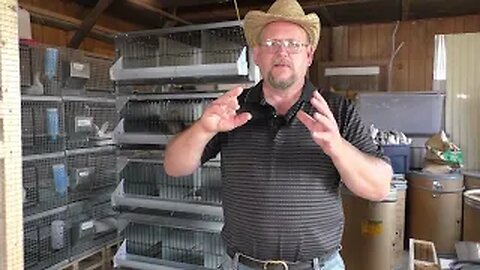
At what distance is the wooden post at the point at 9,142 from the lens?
1113 mm

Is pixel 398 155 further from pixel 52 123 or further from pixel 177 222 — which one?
pixel 52 123

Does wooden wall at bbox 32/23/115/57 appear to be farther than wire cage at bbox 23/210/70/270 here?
Yes

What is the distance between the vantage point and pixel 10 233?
1129 millimetres

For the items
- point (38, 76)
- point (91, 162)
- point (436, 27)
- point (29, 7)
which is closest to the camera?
point (38, 76)

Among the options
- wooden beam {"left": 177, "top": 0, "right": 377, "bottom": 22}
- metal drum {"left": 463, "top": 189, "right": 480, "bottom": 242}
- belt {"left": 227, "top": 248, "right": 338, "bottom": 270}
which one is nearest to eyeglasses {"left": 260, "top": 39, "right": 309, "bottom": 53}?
belt {"left": 227, "top": 248, "right": 338, "bottom": 270}

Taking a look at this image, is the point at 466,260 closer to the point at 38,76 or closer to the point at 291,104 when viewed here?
the point at 291,104

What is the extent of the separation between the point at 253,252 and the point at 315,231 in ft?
0.74

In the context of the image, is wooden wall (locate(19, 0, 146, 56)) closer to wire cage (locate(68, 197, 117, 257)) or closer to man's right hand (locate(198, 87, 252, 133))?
wire cage (locate(68, 197, 117, 257))

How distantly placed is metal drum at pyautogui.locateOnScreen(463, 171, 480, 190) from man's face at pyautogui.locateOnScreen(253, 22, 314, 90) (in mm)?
3385

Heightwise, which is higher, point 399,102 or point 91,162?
point 399,102

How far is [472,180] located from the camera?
4105 mm

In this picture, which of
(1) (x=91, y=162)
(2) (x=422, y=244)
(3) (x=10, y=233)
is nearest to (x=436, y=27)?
(2) (x=422, y=244)

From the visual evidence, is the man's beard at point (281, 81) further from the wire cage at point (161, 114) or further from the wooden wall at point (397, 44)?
the wooden wall at point (397, 44)

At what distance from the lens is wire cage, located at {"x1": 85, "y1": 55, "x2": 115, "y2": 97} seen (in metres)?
3.15
